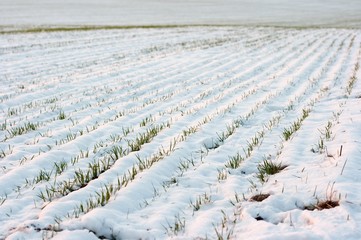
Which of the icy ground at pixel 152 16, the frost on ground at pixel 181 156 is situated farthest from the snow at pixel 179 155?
the icy ground at pixel 152 16

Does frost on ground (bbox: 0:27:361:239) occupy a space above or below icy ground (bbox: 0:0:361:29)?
below

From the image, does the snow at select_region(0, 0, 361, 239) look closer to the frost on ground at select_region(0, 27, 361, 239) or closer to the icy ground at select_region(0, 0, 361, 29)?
the frost on ground at select_region(0, 27, 361, 239)

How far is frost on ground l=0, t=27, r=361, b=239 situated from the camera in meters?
3.37

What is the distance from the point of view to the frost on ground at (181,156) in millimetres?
3369

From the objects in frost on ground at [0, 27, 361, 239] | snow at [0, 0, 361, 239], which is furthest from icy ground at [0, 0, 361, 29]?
frost on ground at [0, 27, 361, 239]

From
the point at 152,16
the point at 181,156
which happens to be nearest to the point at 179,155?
the point at 181,156

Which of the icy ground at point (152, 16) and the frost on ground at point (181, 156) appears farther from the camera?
the icy ground at point (152, 16)

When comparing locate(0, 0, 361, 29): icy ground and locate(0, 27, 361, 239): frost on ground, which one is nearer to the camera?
locate(0, 27, 361, 239): frost on ground

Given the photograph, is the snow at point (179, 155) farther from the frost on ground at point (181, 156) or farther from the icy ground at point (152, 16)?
the icy ground at point (152, 16)

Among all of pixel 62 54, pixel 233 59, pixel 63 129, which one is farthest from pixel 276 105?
pixel 62 54

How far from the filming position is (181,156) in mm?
5070

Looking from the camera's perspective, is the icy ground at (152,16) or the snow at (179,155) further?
the icy ground at (152,16)

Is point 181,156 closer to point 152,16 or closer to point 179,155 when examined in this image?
point 179,155

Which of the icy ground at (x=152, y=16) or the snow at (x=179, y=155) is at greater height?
the icy ground at (x=152, y=16)
